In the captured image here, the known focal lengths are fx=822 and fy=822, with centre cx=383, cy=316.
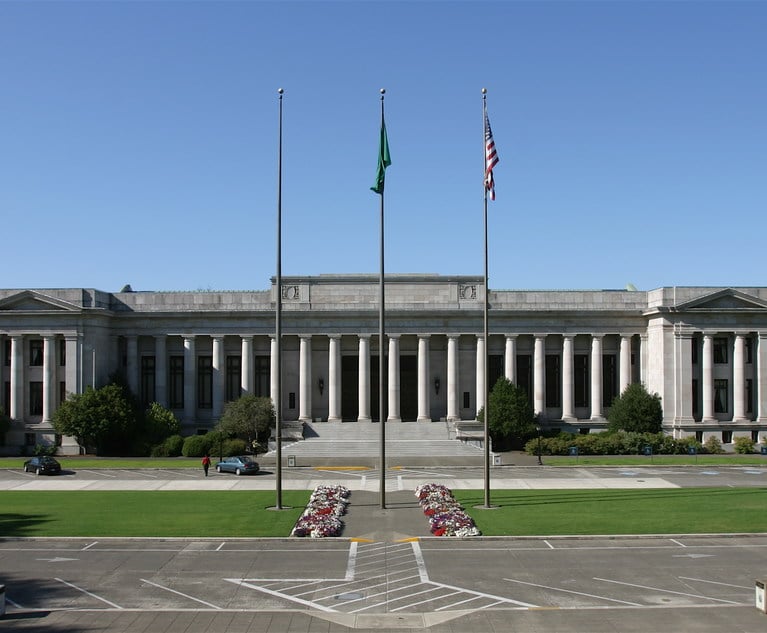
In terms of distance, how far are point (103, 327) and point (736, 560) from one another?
63.3 meters

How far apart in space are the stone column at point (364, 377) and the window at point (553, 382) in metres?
18.3

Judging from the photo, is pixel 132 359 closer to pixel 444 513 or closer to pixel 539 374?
pixel 539 374

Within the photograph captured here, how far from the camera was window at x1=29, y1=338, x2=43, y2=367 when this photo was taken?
7781cm

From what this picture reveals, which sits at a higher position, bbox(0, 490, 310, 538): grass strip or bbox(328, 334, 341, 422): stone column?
bbox(328, 334, 341, 422): stone column

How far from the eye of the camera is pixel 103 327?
78.7 meters

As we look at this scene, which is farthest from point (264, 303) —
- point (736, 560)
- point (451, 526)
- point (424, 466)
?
point (736, 560)

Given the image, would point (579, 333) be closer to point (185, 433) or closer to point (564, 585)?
point (185, 433)

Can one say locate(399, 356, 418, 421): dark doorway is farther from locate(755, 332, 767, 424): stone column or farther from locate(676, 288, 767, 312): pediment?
locate(755, 332, 767, 424): stone column

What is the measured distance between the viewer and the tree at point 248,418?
69.8 metres

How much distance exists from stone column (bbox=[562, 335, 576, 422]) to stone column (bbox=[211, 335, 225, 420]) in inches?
1319

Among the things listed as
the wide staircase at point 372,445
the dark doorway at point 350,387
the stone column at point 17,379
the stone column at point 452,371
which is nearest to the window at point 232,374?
the wide staircase at point 372,445

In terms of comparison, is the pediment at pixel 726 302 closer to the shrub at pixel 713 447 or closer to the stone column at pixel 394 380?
the shrub at pixel 713 447

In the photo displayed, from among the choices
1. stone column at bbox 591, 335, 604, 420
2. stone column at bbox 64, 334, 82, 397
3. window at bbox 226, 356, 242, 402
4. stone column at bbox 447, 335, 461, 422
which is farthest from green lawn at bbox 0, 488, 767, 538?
window at bbox 226, 356, 242, 402

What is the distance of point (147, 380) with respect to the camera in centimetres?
8312
